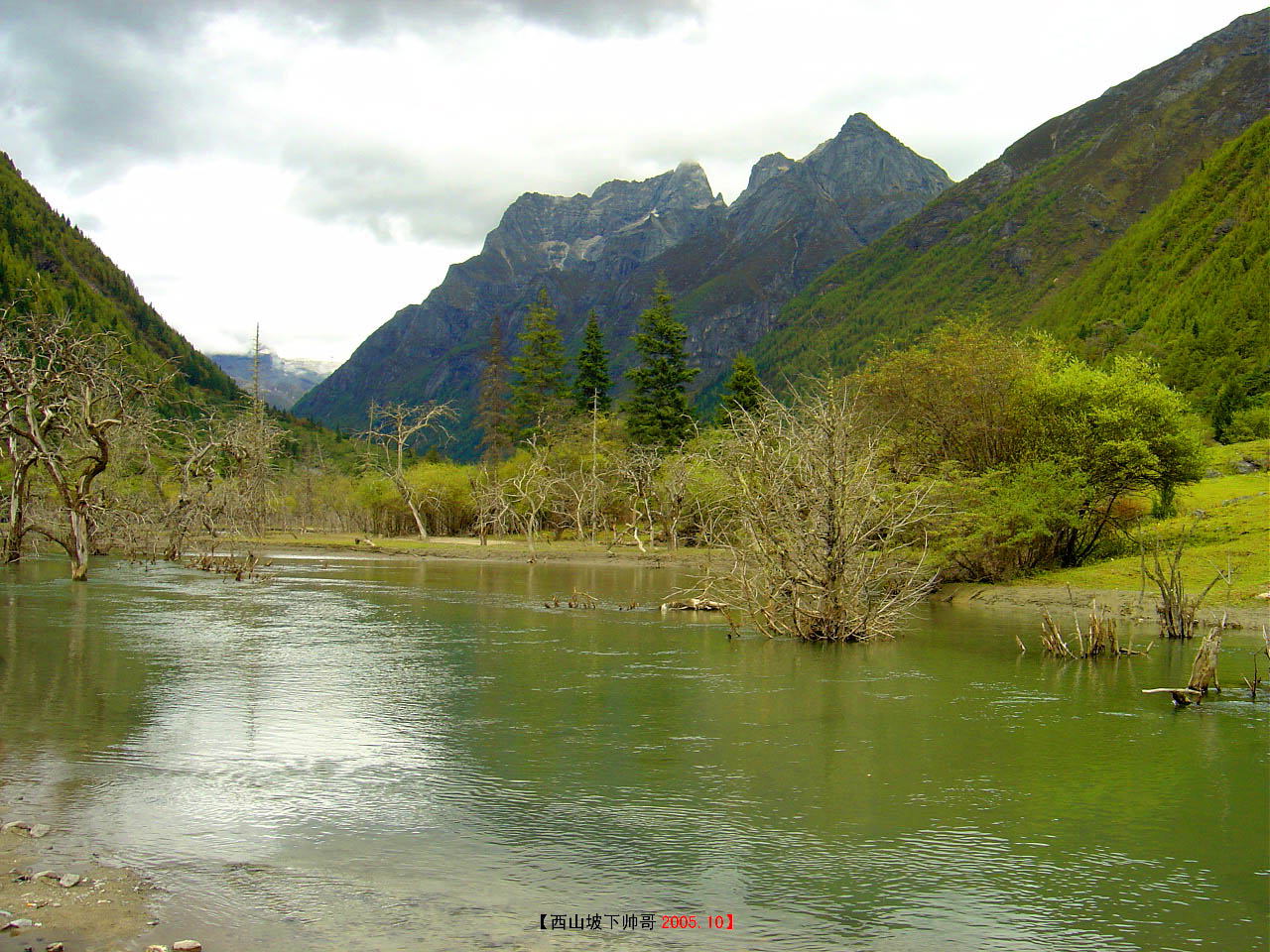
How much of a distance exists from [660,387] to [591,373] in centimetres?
1199

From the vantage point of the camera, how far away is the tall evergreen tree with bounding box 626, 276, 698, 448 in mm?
79812

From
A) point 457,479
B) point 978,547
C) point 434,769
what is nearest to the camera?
point 434,769

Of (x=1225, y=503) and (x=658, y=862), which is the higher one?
(x=1225, y=503)

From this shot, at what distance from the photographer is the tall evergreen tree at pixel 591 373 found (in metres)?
90.1

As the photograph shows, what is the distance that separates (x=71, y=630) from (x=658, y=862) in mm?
20259

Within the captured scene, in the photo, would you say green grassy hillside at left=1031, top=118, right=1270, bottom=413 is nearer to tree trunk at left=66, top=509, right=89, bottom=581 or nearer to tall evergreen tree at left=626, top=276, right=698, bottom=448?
tall evergreen tree at left=626, top=276, right=698, bottom=448

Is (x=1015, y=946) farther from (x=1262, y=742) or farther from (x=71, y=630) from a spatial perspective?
(x=71, y=630)

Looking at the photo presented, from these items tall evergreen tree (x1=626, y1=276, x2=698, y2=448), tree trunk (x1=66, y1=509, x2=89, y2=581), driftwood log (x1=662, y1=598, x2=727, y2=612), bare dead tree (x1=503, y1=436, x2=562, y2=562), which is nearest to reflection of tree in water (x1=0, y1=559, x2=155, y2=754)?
tree trunk (x1=66, y1=509, x2=89, y2=581)

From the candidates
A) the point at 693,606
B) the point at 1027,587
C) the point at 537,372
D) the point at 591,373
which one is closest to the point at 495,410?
the point at 537,372

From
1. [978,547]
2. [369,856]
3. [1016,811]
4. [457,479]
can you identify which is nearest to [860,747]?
[1016,811]

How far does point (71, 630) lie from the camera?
924 inches

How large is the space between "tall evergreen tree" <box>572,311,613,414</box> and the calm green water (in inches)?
2703

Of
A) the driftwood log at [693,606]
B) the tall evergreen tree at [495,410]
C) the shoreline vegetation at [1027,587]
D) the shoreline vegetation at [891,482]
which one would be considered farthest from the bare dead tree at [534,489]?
the driftwood log at [693,606]

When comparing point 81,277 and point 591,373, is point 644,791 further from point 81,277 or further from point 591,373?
point 81,277
